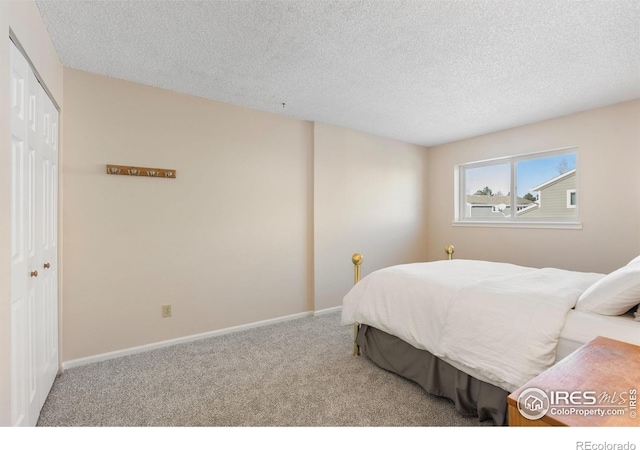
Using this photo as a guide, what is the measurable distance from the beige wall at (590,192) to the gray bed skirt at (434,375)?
2.51 m

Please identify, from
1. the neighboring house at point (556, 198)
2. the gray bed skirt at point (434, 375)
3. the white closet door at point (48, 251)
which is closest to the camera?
the gray bed skirt at point (434, 375)

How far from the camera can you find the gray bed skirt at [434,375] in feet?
5.29

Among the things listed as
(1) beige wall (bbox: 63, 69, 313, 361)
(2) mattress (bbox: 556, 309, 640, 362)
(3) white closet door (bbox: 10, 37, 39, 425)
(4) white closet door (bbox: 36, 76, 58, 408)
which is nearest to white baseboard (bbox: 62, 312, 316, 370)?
(1) beige wall (bbox: 63, 69, 313, 361)

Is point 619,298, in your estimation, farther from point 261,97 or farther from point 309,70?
point 261,97

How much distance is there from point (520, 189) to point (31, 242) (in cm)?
485

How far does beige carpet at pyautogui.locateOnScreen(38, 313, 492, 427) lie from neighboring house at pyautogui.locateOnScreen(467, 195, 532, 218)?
2.95 meters

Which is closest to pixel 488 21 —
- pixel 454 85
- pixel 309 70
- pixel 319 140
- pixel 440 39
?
pixel 440 39

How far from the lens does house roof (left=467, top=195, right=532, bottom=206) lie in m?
4.01

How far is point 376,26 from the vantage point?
187 centimetres

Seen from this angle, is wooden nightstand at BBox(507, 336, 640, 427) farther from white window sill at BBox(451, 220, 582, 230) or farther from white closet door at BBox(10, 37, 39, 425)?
white window sill at BBox(451, 220, 582, 230)

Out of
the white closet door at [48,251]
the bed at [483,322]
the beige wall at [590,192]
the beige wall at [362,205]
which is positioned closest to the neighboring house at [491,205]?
the beige wall at [590,192]

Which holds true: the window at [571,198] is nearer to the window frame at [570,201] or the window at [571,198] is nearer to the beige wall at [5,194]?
the window frame at [570,201]

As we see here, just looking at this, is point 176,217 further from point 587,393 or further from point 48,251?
point 587,393
